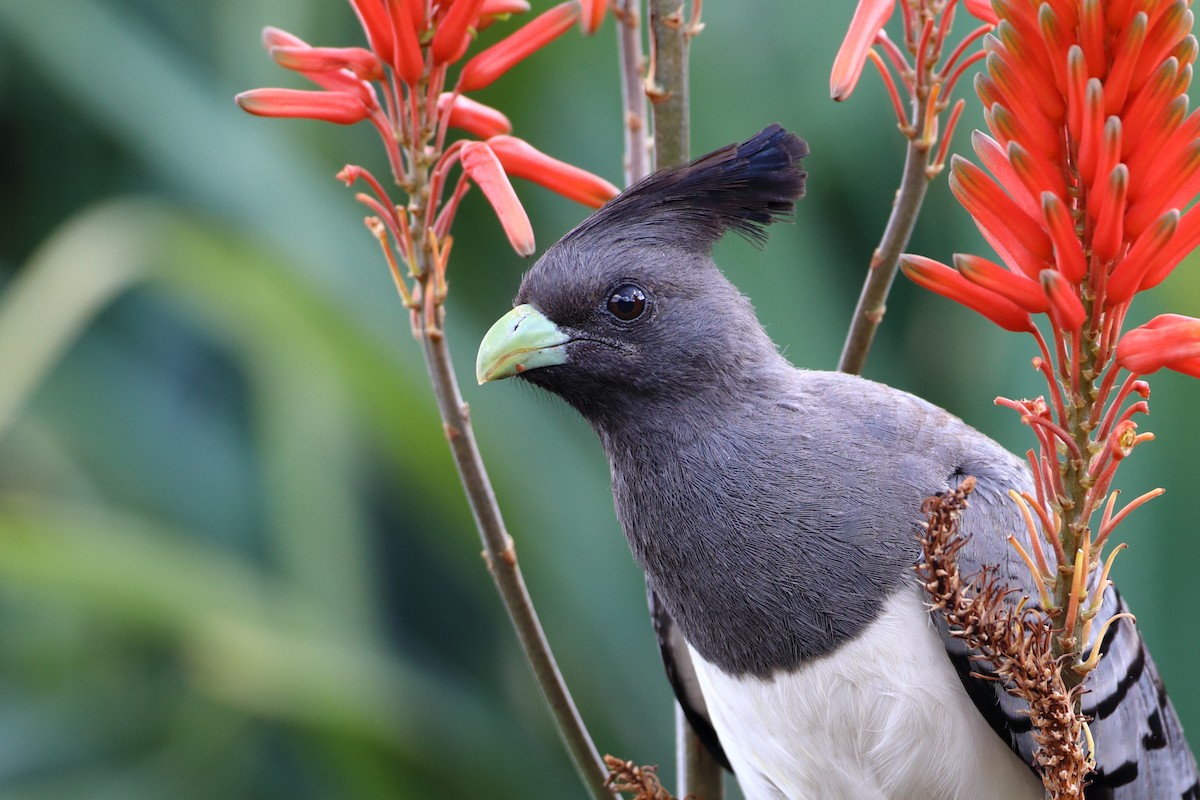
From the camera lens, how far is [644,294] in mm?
1915

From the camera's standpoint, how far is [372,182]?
1488 millimetres

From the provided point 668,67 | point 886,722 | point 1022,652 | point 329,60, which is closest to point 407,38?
point 329,60

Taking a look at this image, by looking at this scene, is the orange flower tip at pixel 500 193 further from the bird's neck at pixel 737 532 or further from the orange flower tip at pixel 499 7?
the bird's neck at pixel 737 532

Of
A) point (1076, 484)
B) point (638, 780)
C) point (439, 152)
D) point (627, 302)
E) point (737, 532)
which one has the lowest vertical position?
point (638, 780)

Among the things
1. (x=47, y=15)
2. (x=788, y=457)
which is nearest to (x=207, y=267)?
(x=47, y=15)

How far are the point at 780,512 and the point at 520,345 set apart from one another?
1.43 ft

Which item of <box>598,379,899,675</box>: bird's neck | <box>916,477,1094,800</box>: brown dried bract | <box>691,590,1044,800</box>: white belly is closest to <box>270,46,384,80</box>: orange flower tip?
<box>598,379,899,675</box>: bird's neck

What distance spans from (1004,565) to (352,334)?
2.01 metres

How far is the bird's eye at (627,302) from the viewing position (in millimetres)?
1892

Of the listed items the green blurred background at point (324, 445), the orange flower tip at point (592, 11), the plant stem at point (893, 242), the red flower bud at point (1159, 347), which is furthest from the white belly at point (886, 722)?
the green blurred background at point (324, 445)

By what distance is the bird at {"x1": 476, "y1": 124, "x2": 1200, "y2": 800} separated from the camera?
1.72 meters

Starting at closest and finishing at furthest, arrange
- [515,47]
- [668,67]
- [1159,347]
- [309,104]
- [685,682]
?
[1159,347]
[309,104]
[515,47]
[668,67]
[685,682]

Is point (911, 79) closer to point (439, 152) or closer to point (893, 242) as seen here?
point (893, 242)

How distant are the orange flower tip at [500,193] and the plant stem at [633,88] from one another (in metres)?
0.38
